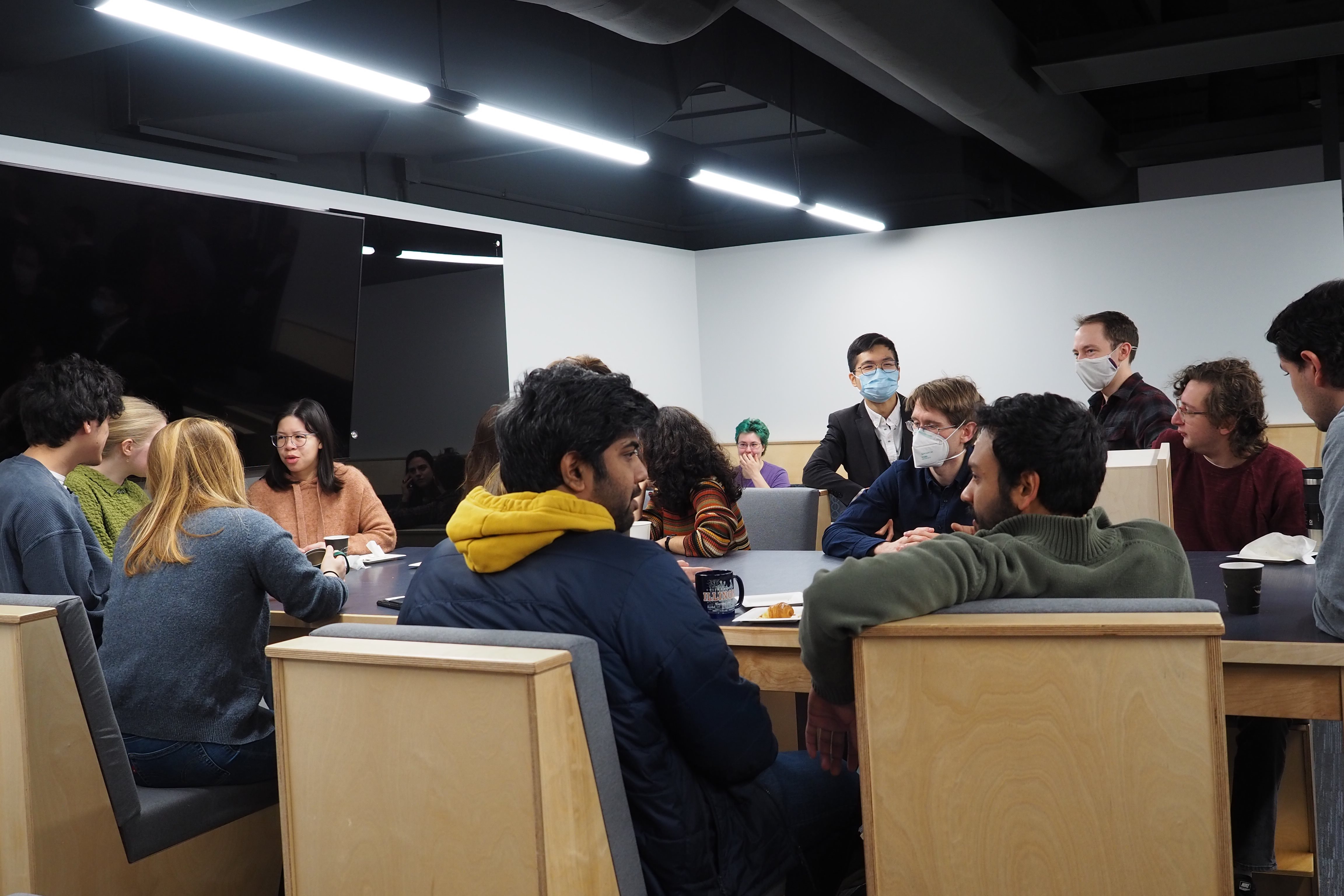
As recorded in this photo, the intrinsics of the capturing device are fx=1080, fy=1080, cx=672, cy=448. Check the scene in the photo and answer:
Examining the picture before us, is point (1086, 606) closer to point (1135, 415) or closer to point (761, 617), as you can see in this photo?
point (761, 617)

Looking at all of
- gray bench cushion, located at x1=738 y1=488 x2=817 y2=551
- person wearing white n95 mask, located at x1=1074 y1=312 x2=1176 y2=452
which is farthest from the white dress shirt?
gray bench cushion, located at x1=738 y1=488 x2=817 y2=551

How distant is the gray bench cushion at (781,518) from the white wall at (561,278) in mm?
2516

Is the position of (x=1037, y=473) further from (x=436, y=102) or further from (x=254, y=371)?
(x=254, y=371)

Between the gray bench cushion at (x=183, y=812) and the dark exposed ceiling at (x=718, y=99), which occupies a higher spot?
the dark exposed ceiling at (x=718, y=99)

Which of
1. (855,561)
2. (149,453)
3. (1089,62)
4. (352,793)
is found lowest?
(352,793)

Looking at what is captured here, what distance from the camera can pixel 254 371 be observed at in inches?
178

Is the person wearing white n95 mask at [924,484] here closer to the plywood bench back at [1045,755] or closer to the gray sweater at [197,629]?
the plywood bench back at [1045,755]

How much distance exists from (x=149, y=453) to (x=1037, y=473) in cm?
174

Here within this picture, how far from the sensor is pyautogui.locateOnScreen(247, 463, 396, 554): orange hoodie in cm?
383

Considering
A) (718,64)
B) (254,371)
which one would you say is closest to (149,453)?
(254,371)

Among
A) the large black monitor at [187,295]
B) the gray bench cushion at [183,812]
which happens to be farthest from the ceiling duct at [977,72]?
the gray bench cushion at [183,812]

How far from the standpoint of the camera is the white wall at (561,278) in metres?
4.28

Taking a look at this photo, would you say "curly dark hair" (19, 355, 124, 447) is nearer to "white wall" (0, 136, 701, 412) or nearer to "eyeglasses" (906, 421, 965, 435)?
"white wall" (0, 136, 701, 412)

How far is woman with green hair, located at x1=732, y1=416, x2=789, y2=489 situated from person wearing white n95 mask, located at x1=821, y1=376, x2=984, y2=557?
215 centimetres
